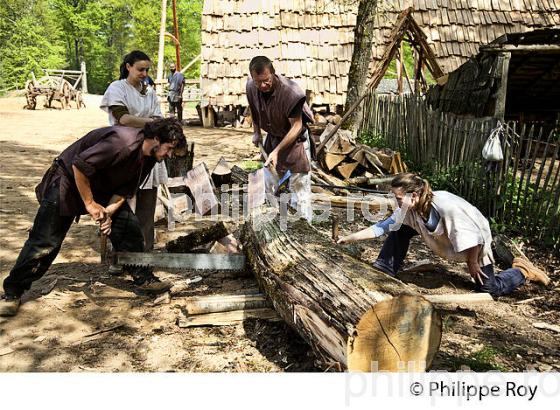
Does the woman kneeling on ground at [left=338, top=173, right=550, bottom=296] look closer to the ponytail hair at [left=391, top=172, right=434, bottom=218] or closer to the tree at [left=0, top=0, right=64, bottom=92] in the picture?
the ponytail hair at [left=391, top=172, right=434, bottom=218]

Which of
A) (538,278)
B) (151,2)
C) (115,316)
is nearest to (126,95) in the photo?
(115,316)

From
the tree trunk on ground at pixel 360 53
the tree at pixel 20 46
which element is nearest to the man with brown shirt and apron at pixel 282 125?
the tree trunk on ground at pixel 360 53

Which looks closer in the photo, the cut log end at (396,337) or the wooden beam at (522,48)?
the cut log end at (396,337)

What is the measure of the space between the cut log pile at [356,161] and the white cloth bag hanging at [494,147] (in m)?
2.41

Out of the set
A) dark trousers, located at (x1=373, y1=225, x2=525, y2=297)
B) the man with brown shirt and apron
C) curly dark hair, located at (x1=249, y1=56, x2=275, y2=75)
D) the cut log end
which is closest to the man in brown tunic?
curly dark hair, located at (x1=249, y1=56, x2=275, y2=75)

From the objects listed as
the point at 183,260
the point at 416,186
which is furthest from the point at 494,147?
the point at 183,260

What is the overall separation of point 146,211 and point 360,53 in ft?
25.5

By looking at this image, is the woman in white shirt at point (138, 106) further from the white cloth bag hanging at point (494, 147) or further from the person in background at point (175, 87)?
the person in background at point (175, 87)

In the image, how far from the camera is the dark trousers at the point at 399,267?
13.8 ft

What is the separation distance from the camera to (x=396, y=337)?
8.54 feet

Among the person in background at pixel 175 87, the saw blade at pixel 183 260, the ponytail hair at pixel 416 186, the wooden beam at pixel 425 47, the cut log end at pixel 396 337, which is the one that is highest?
the wooden beam at pixel 425 47

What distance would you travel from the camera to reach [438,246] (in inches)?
165
